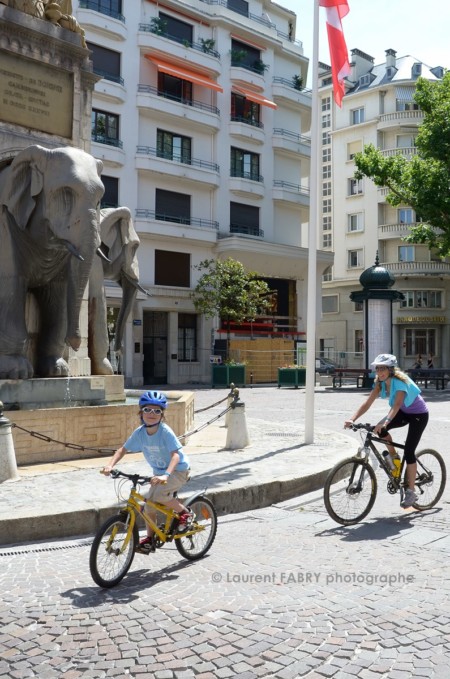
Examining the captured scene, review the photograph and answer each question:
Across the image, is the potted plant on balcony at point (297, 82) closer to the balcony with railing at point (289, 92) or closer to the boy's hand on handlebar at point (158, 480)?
the balcony with railing at point (289, 92)

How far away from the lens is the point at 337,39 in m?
10.9

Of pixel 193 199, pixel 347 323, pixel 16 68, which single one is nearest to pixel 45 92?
pixel 16 68

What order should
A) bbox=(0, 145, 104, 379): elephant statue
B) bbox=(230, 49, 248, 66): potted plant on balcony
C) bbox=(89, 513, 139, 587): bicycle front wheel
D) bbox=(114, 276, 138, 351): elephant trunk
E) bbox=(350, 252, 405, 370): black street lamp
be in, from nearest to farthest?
bbox=(89, 513, 139, 587): bicycle front wheel
bbox=(0, 145, 104, 379): elephant statue
bbox=(114, 276, 138, 351): elephant trunk
bbox=(350, 252, 405, 370): black street lamp
bbox=(230, 49, 248, 66): potted plant on balcony

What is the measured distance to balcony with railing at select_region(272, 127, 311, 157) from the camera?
37.1 meters

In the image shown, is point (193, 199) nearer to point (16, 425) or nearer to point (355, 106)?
point (355, 106)

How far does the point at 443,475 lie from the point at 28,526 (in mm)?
4101

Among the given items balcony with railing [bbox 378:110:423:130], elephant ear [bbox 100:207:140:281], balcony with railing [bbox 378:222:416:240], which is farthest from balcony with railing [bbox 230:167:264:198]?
elephant ear [bbox 100:207:140:281]

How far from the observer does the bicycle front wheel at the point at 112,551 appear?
14.4ft

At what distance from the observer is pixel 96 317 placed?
396 inches

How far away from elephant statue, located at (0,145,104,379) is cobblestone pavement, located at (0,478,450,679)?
3357 millimetres

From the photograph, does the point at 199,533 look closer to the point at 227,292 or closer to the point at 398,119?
the point at 227,292

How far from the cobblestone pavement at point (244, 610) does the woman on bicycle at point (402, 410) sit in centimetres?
76

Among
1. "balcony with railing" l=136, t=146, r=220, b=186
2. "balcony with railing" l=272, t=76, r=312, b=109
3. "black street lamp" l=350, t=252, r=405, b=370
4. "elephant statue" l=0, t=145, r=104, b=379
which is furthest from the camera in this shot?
"balcony with railing" l=272, t=76, r=312, b=109

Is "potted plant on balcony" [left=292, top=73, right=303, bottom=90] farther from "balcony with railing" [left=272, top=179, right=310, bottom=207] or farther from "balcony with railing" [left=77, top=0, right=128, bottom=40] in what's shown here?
"balcony with railing" [left=77, top=0, right=128, bottom=40]
